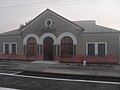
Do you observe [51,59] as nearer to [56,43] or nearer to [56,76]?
[56,43]

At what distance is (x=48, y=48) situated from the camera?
1088 inches

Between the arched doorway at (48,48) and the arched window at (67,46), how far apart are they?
5.29 feet

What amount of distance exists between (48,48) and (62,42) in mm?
2115

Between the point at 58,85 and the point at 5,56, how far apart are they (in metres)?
19.8

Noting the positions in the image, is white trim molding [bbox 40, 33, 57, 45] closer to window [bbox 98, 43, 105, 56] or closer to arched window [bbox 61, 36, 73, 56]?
arched window [bbox 61, 36, 73, 56]

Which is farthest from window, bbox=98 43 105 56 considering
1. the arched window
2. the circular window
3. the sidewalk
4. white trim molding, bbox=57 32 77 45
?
the circular window

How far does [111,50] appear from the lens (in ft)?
81.7

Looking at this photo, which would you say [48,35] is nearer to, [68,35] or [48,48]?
[48,48]

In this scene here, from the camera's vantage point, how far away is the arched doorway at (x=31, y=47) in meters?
28.3

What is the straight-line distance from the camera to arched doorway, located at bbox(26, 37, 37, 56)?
92.8 feet

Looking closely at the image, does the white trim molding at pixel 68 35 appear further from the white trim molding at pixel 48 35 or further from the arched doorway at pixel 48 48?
the arched doorway at pixel 48 48

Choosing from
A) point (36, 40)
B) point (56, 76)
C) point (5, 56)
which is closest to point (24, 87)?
point (56, 76)

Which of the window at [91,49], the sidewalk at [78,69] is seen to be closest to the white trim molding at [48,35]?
the window at [91,49]

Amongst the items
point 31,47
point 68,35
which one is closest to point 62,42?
point 68,35
